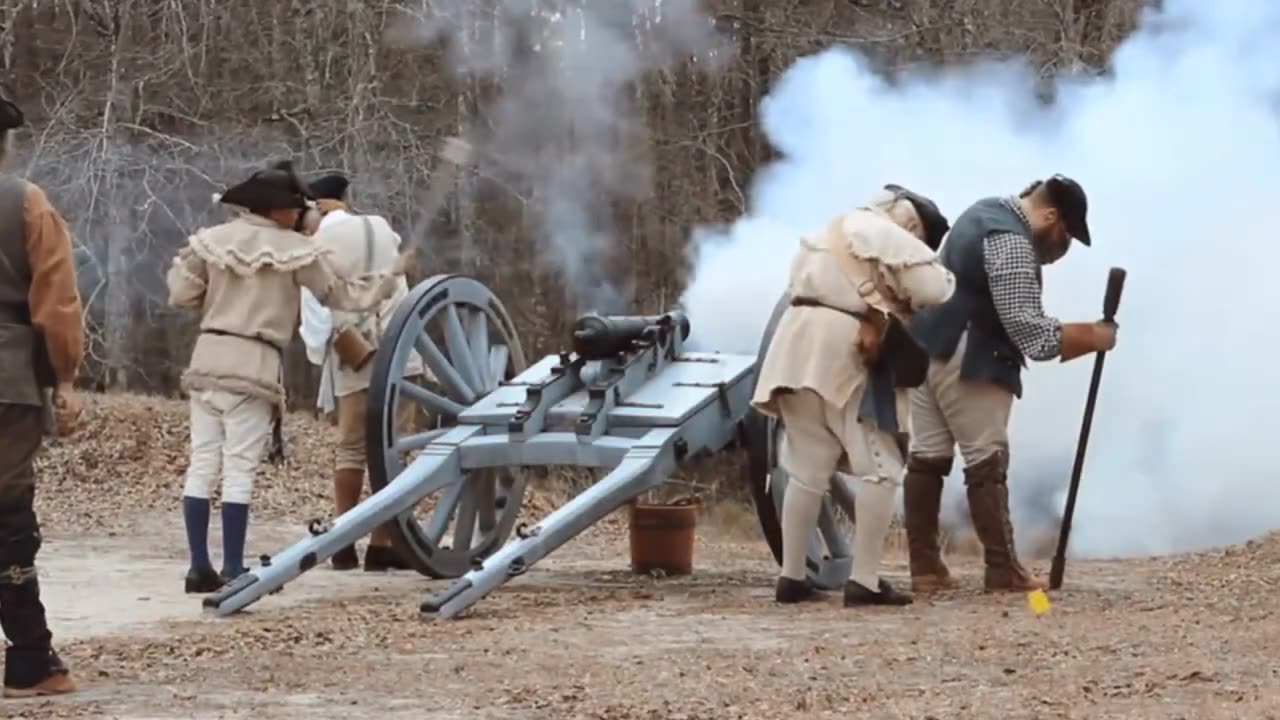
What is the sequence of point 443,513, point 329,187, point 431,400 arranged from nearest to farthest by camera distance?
1. point 443,513
2. point 431,400
3. point 329,187

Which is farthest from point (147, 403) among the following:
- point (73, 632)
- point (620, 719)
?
point (620, 719)

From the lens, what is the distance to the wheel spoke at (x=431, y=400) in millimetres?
9055

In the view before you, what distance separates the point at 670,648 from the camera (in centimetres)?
670

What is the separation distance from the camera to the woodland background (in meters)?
16.3

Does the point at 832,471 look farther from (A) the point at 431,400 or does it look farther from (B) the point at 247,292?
(B) the point at 247,292

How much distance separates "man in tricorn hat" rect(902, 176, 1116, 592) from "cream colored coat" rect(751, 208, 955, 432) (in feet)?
1.32

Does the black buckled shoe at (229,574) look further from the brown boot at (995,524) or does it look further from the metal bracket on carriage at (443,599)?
the brown boot at (995,524)

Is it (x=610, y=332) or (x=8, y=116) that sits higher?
(x=8, y=116)

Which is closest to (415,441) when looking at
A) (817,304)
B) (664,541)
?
(664,541)

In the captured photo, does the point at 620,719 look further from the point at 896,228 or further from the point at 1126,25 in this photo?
the point at 1126,25

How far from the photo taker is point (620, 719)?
5.36m

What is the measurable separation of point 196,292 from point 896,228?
2.50 m

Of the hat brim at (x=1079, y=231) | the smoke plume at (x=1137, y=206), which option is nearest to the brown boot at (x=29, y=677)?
the hat brim at (x=1079, y=231)

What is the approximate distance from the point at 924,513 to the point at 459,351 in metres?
2.02
